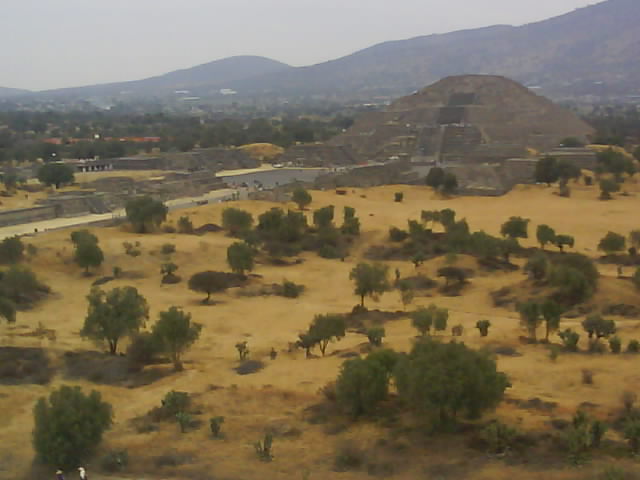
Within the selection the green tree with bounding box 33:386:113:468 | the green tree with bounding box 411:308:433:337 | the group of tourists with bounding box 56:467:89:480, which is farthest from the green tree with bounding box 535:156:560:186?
the group of tourists with bounding box 56:467:89:480

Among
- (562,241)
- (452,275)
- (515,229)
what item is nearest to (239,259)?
(452,275)

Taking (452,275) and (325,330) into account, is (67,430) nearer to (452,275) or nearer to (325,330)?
(325,330)

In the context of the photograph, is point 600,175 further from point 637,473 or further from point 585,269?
point 637,473

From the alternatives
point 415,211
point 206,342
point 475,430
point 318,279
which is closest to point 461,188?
point 415,211

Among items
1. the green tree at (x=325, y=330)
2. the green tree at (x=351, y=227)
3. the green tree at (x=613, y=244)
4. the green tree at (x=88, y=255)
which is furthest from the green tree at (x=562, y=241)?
the green tree at (x=88, y=255)

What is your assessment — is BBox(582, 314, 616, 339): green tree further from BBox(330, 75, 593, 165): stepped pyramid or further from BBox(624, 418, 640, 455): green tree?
BBox(330, 75, 593, 165): stepped pyramid

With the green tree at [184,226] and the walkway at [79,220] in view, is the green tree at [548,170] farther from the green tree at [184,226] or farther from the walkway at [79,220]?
the green tree at [184,226]

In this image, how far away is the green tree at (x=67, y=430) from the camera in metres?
13.1

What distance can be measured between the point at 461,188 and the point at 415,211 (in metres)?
10.1

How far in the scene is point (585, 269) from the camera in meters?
25.9

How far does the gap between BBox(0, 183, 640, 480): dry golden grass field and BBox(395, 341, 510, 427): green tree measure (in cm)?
55

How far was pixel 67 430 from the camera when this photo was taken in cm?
1326

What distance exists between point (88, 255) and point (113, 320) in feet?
35.5

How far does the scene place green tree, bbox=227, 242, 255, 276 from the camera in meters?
30.2
